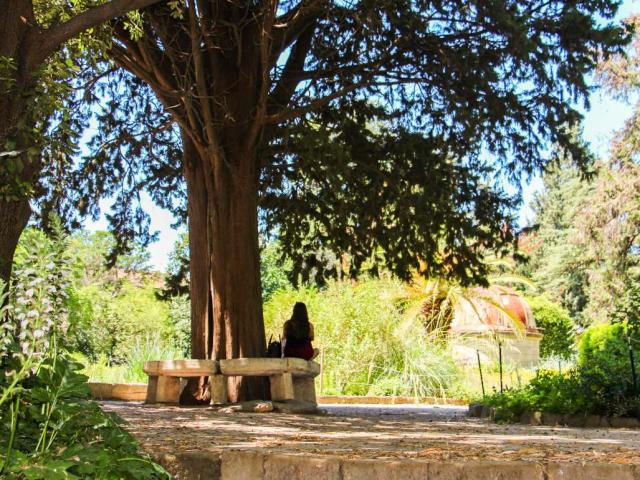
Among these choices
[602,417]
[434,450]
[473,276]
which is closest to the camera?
[434,450]

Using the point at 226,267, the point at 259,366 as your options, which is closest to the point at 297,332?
the point at 226,267

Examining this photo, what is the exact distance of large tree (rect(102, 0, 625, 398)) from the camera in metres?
9.48

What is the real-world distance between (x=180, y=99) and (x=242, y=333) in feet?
10.0

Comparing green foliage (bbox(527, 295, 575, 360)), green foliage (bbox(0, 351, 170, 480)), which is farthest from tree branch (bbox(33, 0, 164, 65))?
green foliage (bbox(527, 295, 575, 360))

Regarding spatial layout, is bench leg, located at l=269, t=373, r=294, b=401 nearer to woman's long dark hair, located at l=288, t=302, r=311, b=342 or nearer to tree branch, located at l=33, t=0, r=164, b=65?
woman's long dark hair, located at l=288, t=302, r=311, b=342

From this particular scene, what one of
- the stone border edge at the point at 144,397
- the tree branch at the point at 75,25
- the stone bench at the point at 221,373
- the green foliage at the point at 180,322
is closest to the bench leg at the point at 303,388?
the stone bench at the point at 221,373

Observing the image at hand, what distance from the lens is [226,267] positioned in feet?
34.0

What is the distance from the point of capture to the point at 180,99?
10180 millimetres

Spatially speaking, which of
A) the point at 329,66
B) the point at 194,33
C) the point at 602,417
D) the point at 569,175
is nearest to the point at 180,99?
the point at 194,33

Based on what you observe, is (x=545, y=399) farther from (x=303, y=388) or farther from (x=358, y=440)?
(x=358, y=440)

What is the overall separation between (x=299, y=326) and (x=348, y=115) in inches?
137

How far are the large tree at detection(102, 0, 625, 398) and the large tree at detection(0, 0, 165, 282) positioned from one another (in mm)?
2396

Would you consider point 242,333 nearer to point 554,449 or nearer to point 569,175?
point 554,449

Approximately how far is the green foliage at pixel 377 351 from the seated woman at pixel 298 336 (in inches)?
230
